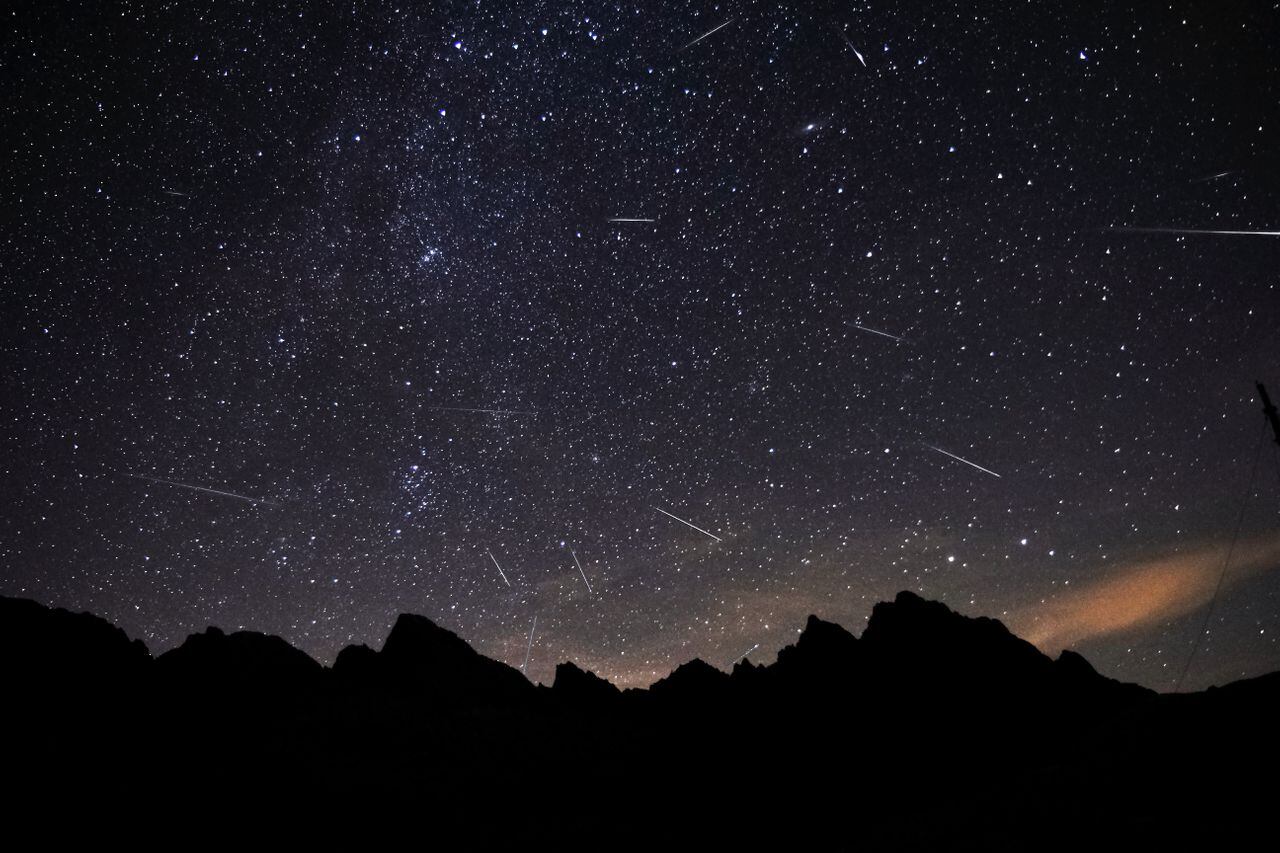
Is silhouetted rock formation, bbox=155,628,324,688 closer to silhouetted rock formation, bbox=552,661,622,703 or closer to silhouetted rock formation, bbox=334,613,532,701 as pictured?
silhouetted rock formation, bbox=334,613,532,701

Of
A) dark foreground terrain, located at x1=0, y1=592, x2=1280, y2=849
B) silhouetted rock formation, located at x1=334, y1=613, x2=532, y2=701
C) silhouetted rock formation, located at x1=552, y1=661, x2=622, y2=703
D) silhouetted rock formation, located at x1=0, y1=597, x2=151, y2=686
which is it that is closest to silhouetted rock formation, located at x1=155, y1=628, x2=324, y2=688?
dark foreground terrain, located at x1=0, y1=592, x2=1280, y2=849

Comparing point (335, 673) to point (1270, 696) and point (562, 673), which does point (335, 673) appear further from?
point (1270, 696)

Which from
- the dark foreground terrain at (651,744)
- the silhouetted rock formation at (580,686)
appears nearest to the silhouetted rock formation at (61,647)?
the dark foreground terrain at (651,744)

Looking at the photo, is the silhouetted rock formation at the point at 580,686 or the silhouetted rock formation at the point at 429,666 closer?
the silhouetted rock formation at the point at 429,666

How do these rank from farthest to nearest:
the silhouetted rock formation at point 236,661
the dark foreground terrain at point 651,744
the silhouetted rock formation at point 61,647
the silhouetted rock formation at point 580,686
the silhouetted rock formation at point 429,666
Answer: the silhouetted rock formation at point 580,686 < the silhouetted rock formation at point 429,666 < the silhouetted rock formation at point 236,661 < the silhouetted rock formation at point 61,647 < the dark foreground terrain at point 651,744

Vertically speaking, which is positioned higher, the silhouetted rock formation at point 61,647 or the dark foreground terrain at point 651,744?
the silhouetted rock formation at point 61,647

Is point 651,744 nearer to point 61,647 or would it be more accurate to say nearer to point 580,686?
point 580,686

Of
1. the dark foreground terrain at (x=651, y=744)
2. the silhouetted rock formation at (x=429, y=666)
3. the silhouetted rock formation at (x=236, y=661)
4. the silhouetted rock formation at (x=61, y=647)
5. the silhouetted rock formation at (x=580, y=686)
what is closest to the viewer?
the dark foreground terrain at (x=651, y=744)

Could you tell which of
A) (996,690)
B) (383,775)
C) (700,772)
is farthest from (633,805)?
(996,690)

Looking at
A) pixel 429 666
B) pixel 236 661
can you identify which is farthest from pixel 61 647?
pixel 429 666

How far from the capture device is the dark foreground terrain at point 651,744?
39.9 ft

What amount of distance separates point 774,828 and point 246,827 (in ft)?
54.9

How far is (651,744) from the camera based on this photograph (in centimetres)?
2805

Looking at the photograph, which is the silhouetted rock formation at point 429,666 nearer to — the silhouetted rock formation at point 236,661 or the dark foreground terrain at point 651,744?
the dark foreground terrain at point 651,744
